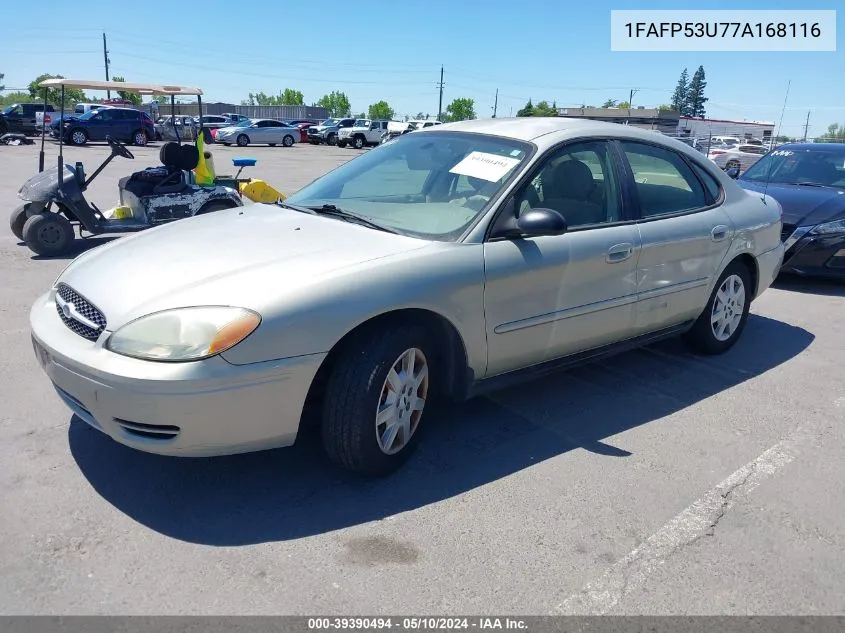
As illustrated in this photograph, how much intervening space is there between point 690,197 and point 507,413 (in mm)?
1988

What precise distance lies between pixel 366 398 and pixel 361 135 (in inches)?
1544

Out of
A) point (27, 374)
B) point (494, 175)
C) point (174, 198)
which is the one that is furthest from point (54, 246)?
point (494, 175)

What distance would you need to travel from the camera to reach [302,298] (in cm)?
277

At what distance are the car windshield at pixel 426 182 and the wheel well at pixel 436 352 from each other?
0.42m

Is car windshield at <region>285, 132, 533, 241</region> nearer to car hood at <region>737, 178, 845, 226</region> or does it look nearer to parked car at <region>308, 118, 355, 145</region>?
car hood at <region>737, 178, 845, 226</region>

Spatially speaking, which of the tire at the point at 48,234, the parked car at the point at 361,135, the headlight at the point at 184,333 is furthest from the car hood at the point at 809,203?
the parked car at the point at 361,135

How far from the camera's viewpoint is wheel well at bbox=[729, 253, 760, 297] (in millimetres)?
5014

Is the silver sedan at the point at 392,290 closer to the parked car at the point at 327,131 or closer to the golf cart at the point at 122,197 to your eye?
the golf cart at the point at 122,197

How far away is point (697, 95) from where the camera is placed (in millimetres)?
125250

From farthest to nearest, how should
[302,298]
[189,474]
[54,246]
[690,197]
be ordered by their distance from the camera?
[54,246] → [690,197] → [189,474] → [302,298]

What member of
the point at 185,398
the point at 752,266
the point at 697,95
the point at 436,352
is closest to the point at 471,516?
the point at 436,352

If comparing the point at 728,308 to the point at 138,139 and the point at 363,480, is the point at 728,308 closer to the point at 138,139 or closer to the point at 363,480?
the point at 363,480

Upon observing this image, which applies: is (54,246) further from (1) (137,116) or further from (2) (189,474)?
(1) (137,116)

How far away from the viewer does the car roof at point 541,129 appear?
3.86 metres
